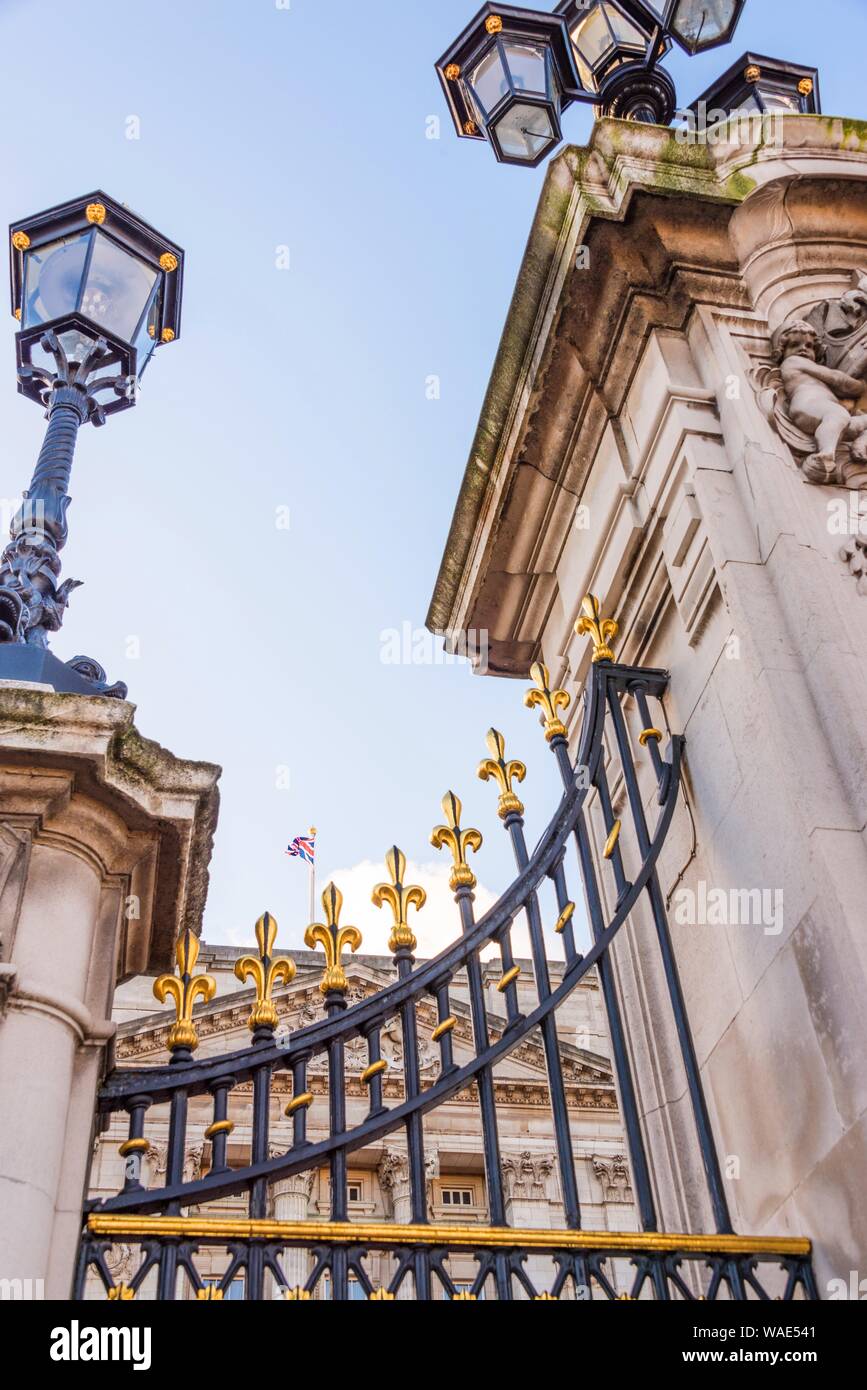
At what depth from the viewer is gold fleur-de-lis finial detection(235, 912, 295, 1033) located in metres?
4.11

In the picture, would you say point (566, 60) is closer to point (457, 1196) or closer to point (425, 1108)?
point (425, 1108)

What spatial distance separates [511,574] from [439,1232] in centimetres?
376

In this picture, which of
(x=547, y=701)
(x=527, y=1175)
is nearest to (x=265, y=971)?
(x=547, y=701)

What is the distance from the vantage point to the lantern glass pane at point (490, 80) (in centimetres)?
693

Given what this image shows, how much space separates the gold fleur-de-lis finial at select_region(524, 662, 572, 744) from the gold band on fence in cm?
194

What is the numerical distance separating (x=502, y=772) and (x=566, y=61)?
169 inches

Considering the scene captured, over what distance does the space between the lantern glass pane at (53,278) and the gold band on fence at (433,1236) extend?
3.78 metres

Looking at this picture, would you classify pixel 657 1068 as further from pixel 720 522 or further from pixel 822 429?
pixel 822 429

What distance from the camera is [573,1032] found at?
27078mm

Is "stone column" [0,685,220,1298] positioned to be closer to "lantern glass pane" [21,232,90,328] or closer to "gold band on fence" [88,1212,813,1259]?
"gold band on fence" [88,1212,813,1259]

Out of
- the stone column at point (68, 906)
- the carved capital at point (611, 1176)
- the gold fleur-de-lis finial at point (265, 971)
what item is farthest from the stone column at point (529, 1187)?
the stone column at point (68, 906)

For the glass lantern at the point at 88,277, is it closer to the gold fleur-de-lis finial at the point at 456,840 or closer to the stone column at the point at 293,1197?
the gold fleur-de-lis finial at the point at 456,840

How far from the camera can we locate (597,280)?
558 cm

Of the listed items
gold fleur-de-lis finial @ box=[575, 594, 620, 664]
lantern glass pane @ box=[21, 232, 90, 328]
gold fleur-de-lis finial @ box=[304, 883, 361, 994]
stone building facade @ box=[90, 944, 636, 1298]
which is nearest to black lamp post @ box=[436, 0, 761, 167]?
lantern glass pane @ box=[21, 232, 90, 328]
